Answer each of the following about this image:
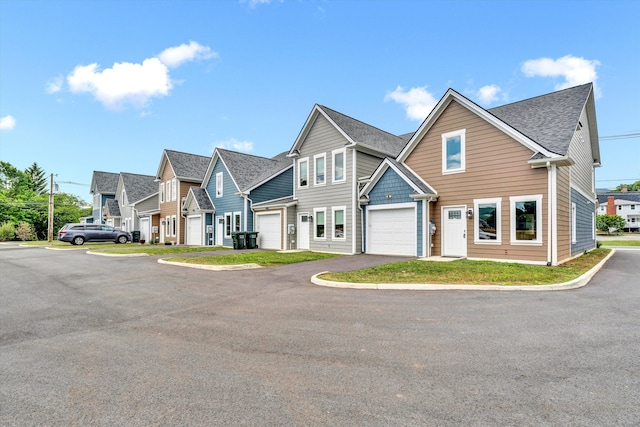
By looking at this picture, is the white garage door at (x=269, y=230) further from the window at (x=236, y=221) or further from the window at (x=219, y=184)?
the window at (x=219, y=184)

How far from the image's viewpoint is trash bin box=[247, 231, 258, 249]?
70.4ft

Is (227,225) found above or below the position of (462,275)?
above

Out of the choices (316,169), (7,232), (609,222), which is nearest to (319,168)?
(316,169)

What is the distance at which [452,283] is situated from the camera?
8.13 metres

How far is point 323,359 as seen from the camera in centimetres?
387

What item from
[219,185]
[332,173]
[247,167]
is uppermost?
[247,167]

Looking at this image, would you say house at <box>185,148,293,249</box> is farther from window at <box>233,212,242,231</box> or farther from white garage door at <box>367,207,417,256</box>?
white garage door at <box>367,207,417,256</box>

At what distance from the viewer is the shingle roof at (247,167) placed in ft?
78.8

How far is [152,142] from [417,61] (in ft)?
87.5

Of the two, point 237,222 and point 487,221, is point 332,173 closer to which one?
point 487,221

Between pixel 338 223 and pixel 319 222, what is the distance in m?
1.52

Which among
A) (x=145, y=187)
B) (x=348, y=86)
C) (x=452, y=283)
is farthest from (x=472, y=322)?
(x=145, y=187)

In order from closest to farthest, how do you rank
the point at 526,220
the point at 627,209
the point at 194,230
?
the point at 526,220, the point at 194,230, the point at 627,209

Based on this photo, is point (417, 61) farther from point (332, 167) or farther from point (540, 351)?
point (540, 351)
